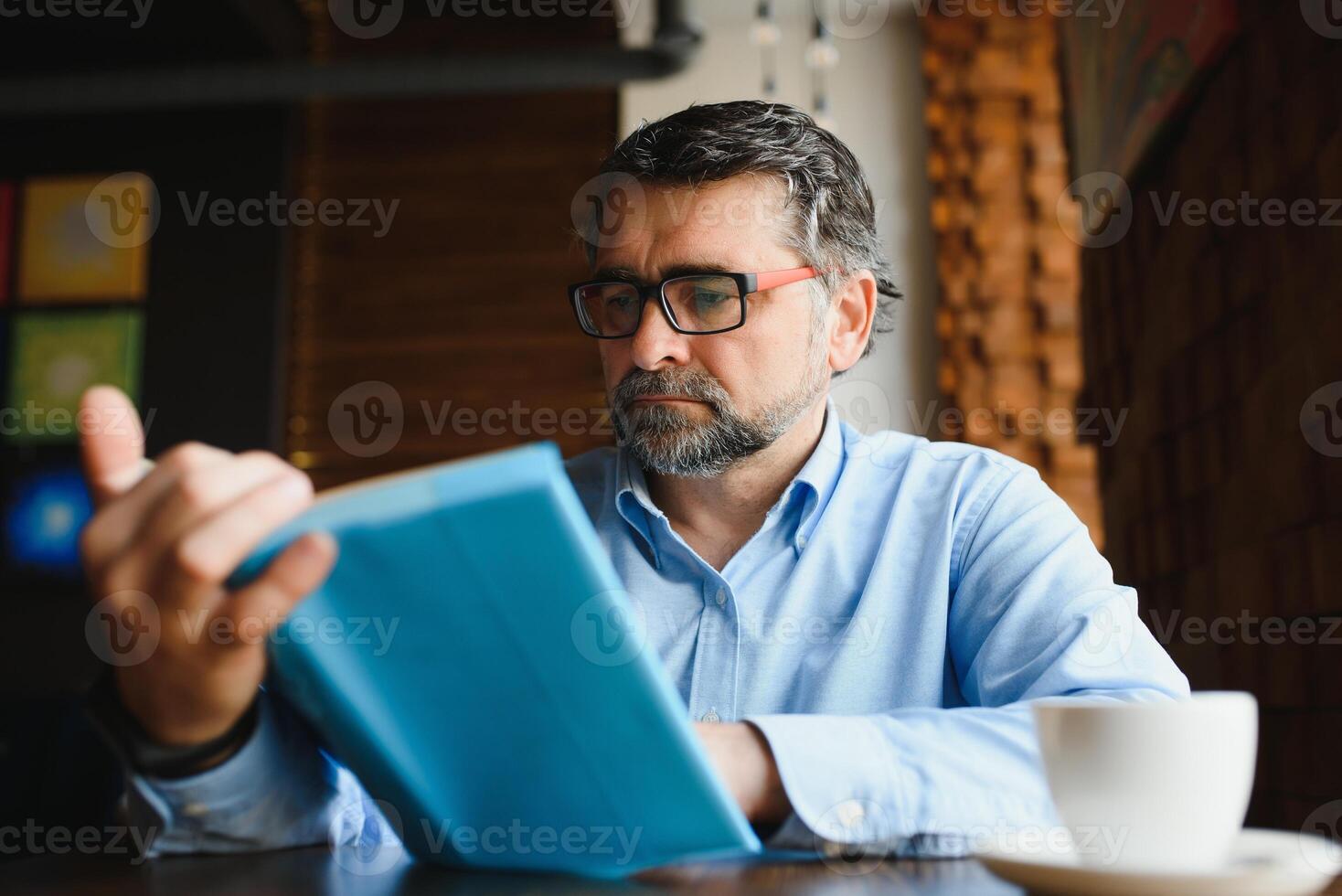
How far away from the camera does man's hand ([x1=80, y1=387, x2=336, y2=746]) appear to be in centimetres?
60

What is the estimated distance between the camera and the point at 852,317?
1671 millimetres

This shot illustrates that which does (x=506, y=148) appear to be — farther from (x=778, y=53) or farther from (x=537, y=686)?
(x=537, y=686)

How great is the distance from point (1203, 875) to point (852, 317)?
121 centimetres

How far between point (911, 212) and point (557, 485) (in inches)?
131

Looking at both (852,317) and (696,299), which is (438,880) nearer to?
(696,299)

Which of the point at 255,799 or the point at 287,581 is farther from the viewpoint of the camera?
the point at 255,799
